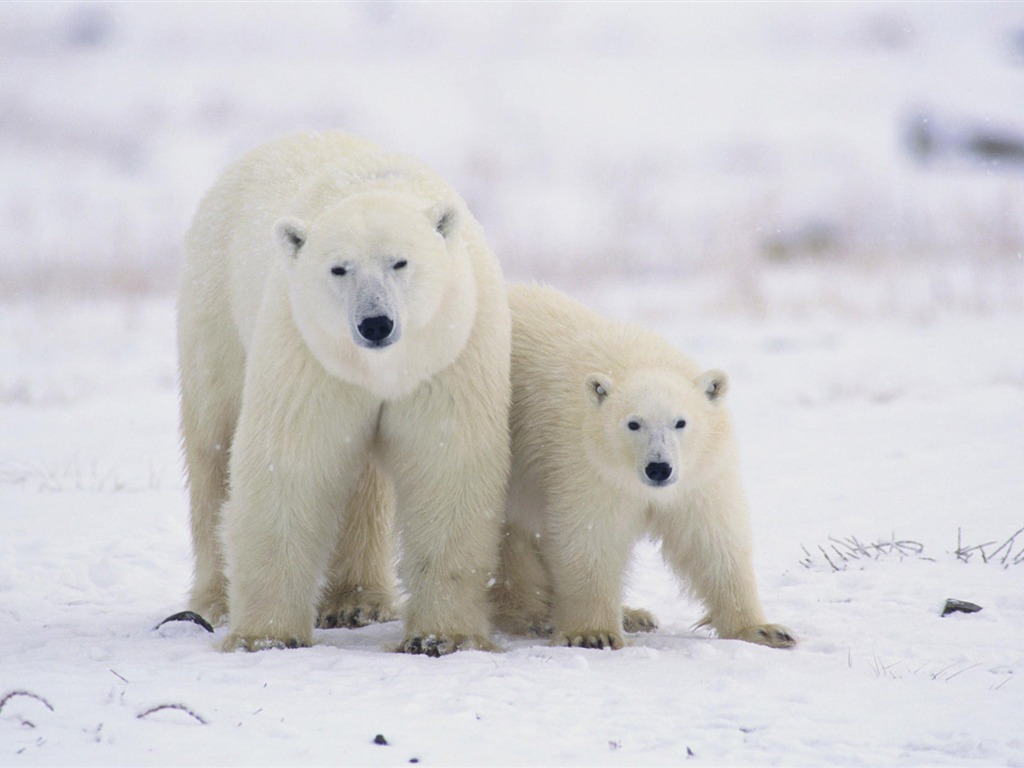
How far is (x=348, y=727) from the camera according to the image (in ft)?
11.0

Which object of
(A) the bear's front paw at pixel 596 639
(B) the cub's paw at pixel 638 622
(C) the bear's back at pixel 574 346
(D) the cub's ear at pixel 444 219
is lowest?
(B) the cub's paw at pixel 638 622

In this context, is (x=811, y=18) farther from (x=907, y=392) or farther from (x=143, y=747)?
(x=143, y=747)

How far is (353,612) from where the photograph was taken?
540 cm

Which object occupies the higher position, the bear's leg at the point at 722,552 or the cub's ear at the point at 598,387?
the cub's ear at the point at 598,387

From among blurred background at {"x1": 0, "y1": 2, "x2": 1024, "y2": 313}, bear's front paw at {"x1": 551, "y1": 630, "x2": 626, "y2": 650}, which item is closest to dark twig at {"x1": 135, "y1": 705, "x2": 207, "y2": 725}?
bear's front paw at {"x1": 551, "y1": 630, "x2": 626, "y2": 650}

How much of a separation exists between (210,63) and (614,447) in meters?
Result: 22.0

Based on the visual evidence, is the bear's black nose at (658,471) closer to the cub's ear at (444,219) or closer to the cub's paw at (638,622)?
the cub's paw at (638,622)

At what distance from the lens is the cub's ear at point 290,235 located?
172 inches

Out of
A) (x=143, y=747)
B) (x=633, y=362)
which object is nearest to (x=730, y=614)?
(x=633, y=362)

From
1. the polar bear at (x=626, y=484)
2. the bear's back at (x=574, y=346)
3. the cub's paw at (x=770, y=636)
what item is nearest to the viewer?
the cub's paw at (x=770, y=636)

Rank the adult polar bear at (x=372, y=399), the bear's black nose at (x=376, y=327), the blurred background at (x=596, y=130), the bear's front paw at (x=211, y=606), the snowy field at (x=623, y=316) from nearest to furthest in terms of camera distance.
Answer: the snowy field at (x=623, y=316)
the bear's black nose at (x=376, y=327)
the adult polar bear at (x=372, y=399)
the bear's front paw at (x=211, y=606)
the blurred background at (x=596, y=130)

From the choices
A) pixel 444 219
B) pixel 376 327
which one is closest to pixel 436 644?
pixel 376 327

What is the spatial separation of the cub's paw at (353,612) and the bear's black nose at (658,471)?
5.14ft

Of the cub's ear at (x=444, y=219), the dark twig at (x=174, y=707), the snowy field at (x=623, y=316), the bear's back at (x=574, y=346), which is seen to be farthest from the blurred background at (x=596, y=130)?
the dark twig at (x=174, y=707)
